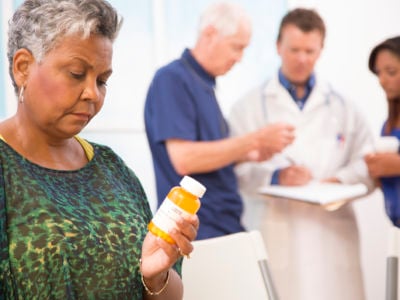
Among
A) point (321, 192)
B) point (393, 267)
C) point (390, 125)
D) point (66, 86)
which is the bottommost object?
point (393, 267)

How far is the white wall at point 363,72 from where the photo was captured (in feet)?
9.09

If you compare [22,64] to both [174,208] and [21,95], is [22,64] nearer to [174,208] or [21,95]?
[21,95]

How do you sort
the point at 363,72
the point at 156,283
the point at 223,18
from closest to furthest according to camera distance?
1. the point at 156,283
2. the point at 223,18
3. the point at 363,72

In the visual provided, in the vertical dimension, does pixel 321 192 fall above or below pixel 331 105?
below

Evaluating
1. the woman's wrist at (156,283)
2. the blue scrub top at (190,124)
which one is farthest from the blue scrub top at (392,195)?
the woman's wrist at (156,283)

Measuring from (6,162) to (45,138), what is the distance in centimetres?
10

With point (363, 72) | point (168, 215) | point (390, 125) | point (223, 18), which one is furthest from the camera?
point (363, 72)

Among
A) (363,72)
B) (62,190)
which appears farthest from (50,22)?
(363,72)

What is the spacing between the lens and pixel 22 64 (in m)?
1.13

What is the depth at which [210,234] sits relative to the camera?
245cm

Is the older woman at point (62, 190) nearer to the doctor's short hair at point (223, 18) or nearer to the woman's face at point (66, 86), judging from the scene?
the woman's face at point (66, 86)

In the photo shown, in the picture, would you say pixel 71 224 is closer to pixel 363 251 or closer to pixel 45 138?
pixel 45 138

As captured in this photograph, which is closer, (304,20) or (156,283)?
(156,283)

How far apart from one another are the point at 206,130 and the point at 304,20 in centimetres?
71
